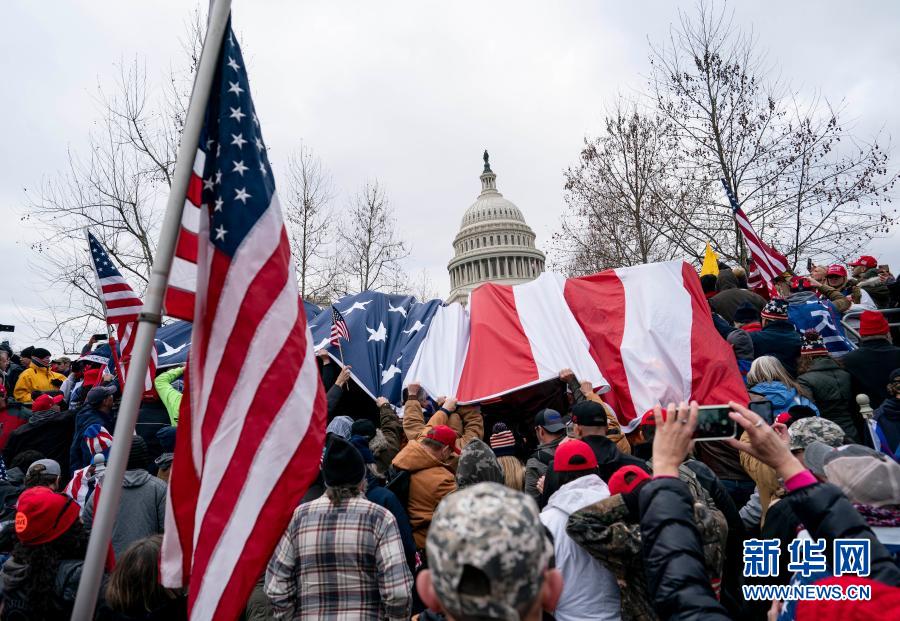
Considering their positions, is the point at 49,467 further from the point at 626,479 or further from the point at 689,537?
the point at 689,537

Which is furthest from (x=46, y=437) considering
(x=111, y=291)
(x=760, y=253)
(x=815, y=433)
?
(x=760, y=253)

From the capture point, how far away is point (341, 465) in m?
2.84

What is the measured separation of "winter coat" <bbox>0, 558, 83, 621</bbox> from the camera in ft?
9.49

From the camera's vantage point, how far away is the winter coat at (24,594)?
2.89 meters

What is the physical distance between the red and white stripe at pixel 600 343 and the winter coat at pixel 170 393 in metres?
2.67

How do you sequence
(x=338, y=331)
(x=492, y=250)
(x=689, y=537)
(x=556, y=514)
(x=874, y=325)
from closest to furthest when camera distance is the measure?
1. (x=689, y=537)
2. (x=556, y=514)
3. (x=874, y=325)
4. (x=338, y=331)
5. (x=492, y=250)

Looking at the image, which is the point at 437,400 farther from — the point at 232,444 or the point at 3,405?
the point at 3,405

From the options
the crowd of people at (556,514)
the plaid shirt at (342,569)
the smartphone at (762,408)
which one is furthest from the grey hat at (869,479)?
the smartphone at (762,408)

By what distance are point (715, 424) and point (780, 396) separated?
10.2ft

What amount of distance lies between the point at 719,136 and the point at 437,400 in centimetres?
1157

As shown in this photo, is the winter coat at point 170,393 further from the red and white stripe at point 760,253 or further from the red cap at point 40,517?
the red and white stripe at point 760,253

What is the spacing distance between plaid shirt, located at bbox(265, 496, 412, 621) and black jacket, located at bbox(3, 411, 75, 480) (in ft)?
17.5

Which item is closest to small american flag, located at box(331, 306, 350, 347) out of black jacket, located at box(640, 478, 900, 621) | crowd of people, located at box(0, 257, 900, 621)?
crowd of people, located at box(0, 257, 900, 621)

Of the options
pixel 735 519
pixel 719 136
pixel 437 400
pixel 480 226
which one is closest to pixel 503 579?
pixel 735 519
